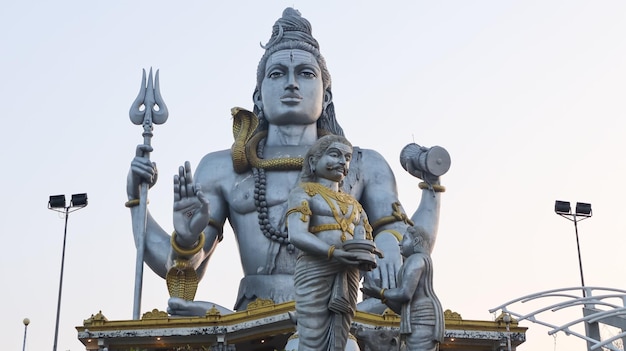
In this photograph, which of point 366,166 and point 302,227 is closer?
point 302,227

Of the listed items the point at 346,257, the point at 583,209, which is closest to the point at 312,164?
the point at 346,257

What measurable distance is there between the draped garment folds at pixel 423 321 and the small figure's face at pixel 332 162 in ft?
3.41

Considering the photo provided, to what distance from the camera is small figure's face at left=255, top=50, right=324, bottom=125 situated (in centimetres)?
1431

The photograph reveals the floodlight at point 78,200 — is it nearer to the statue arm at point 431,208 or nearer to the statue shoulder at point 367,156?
the statue shoulder at point 367,156

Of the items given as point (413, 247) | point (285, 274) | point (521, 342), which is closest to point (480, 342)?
point (521, 342)

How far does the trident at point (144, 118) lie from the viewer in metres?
13.7

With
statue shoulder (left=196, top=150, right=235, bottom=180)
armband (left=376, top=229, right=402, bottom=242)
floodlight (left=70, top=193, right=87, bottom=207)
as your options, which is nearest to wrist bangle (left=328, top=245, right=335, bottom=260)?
armband (left=376, top=229, right=402, bottom=242)

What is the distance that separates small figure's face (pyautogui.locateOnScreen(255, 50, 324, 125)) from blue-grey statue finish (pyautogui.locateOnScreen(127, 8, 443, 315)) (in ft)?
0.05

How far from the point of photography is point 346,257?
8023 mm

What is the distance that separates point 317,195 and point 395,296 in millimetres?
1080

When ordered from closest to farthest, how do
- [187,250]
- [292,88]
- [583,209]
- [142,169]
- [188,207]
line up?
[188,207], [187,250], [142,169], [292,88], [583,209]

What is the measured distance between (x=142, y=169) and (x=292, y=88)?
2.41 meters

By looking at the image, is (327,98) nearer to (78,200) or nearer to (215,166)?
(215,166)

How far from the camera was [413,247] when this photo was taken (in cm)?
874
